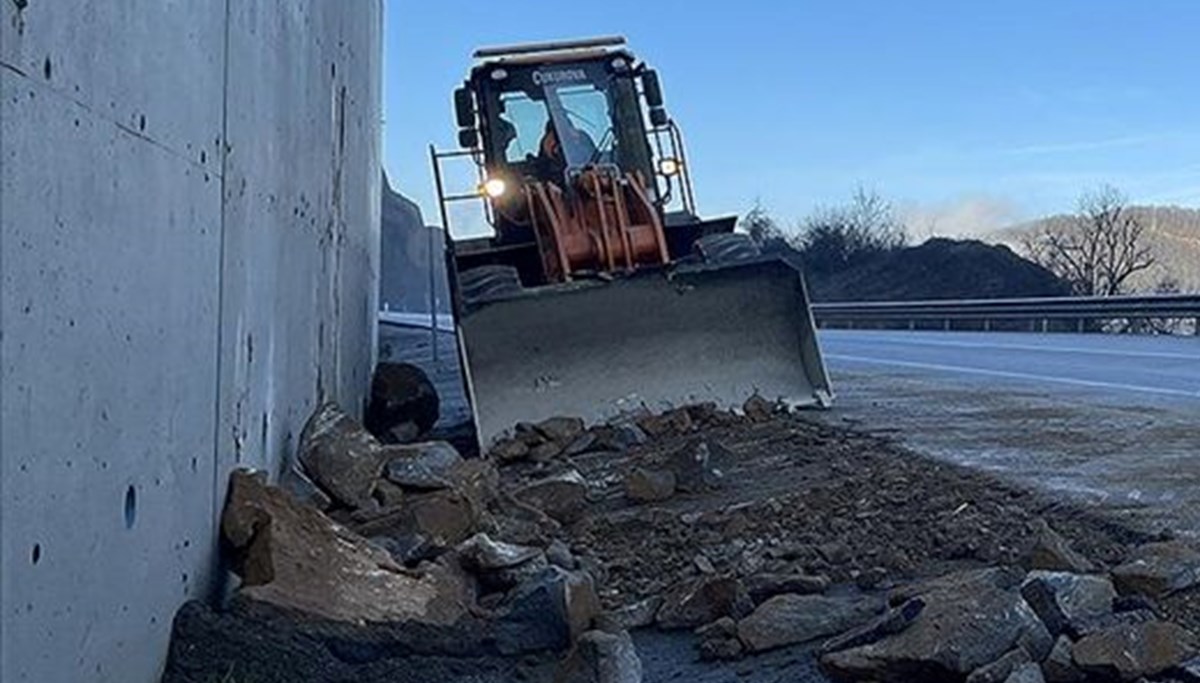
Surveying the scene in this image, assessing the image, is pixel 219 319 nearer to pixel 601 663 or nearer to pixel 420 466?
pixel 601 663

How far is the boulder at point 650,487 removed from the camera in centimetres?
705

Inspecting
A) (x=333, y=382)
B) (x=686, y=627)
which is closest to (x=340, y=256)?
(x=333, y=382)

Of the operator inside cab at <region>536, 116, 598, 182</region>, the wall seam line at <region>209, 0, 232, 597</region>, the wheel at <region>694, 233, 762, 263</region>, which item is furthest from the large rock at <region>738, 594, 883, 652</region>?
the operator inside cab at <region>536, 116, 598, 182</region>

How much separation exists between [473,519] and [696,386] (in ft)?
13.3

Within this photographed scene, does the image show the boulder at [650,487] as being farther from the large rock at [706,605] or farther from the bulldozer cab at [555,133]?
the bulldozer cab at [555,133]

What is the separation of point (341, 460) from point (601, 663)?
269 cm

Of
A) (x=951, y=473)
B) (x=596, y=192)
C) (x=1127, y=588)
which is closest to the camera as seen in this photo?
(x=1127, y=588)

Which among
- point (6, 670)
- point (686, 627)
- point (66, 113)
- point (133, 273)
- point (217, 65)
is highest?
point (217, 65)

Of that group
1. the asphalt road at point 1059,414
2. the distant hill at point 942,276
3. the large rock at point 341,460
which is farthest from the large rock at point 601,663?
the distant hill at point 942,276

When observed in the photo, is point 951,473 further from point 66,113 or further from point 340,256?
point 66,113

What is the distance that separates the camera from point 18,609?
8.81 ft

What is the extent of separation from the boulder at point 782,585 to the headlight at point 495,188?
7098mm

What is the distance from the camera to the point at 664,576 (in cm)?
552

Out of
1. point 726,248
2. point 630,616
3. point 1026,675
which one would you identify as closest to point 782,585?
point 630,616
